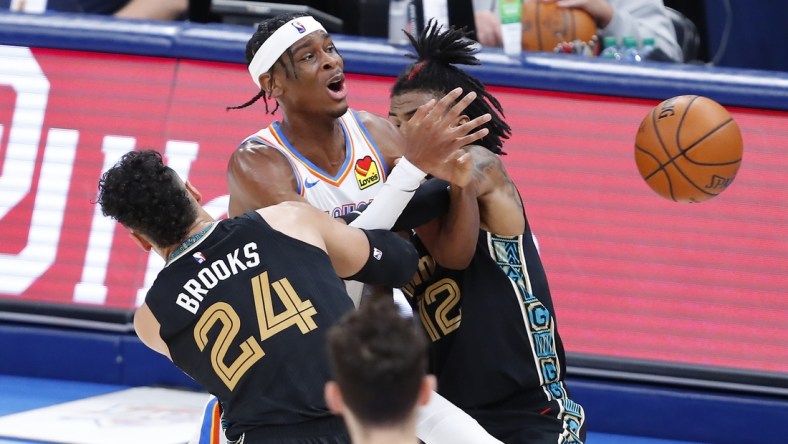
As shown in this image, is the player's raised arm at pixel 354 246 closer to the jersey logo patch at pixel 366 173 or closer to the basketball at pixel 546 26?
the jersey logo patch at pixel 366 173

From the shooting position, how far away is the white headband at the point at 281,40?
176 inches

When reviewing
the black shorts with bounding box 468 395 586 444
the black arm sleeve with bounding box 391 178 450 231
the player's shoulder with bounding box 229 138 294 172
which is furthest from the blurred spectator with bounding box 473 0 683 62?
the black shorts with bounding box 468 395 586 444

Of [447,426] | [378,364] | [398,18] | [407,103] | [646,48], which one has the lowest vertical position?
[447,426]

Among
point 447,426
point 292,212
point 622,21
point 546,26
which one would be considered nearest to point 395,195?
point 292,212

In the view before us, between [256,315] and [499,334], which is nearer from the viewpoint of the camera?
[256,315]

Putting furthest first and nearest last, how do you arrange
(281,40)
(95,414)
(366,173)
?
1. (95,414)
2. (366,173)
3. (281,40)

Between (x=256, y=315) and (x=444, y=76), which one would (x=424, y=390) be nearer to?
(x=256, y=315)

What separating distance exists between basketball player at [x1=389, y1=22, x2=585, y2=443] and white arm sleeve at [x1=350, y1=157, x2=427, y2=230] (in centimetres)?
17

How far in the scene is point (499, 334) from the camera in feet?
13.7

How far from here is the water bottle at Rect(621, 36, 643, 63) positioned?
272 inches

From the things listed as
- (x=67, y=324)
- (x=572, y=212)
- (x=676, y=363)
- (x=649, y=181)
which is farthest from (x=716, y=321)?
(x=67, y=324)

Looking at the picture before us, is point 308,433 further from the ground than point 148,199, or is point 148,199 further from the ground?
point 148,199

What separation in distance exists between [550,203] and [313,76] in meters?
2.06

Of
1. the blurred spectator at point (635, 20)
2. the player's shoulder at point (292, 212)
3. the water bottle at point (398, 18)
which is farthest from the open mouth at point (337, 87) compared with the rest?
the blurred spectator at point (635, 20)
